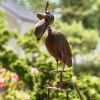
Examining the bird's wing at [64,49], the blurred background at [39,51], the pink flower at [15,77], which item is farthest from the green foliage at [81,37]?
the bird's wing at [64,49]

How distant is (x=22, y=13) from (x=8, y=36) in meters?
14.6

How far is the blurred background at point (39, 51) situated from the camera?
6192mm

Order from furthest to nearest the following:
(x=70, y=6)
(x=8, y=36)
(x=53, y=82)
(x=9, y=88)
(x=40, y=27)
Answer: (x=70, y=6)
(x=8, y=36)
(x=9, y=88)
(x=53, y=82)
(x=40, y=27)

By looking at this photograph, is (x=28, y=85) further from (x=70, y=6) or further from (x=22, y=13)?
(x=70, y=6)

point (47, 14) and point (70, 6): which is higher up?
point (70, 6)

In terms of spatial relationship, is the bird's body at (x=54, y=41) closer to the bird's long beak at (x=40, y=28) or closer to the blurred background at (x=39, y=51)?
the bird's long beak at (x=40, y=28)

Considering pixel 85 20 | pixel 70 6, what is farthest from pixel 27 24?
pixel 85 20

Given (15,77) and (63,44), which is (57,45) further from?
(15,77)

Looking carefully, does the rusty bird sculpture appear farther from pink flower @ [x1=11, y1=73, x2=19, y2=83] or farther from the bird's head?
pink flower @ [x1=11, y1=73, x2=19, y2=83]

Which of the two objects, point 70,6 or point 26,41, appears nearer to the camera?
point 26,41

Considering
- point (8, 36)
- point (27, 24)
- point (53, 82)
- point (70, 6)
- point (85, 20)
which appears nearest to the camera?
point (53, 82)

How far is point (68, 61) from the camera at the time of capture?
3.48 meters

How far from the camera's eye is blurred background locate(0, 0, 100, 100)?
6.19 metres

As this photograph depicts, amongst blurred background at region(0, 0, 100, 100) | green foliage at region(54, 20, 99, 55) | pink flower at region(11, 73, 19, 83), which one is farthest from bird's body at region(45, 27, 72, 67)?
green foliage at region(54, 20, 99, 55)
